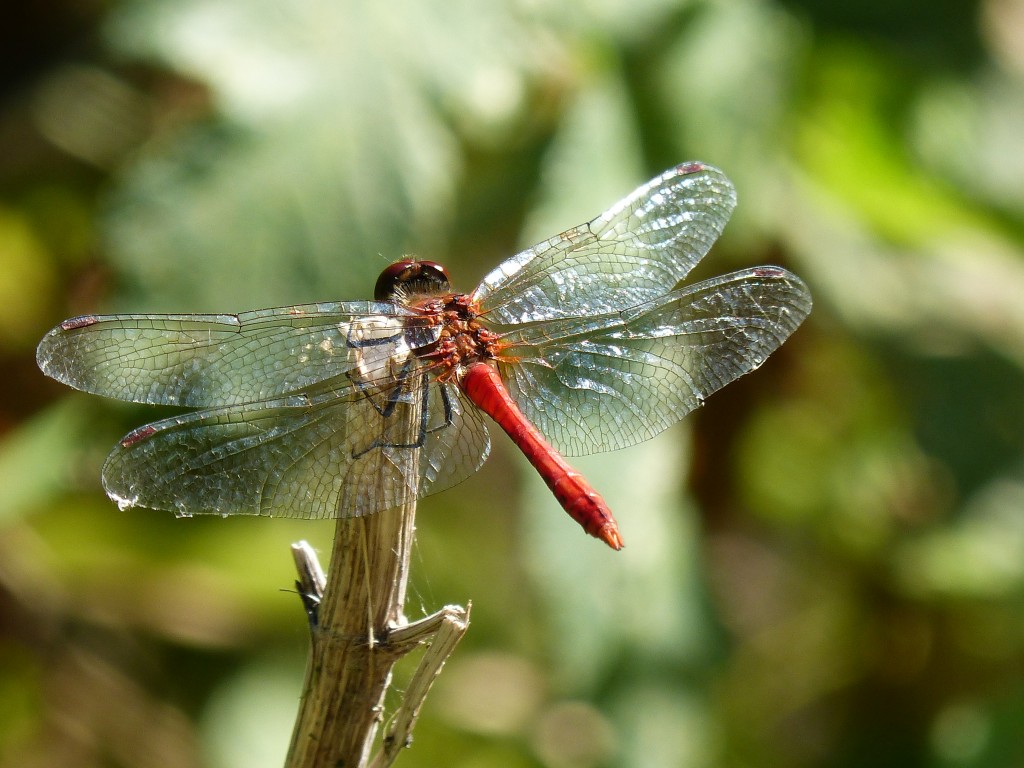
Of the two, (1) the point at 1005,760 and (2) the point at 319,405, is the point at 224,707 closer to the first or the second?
(2) the point at 319,405

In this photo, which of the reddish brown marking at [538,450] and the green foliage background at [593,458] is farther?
the green foliage background at [593,458]

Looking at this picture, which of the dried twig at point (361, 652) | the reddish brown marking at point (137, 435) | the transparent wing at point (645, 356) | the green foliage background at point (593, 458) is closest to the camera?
the dried twig at point (361, 652)

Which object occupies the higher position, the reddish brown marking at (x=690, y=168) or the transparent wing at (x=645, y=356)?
the reddish brown marking at (x=690, y=168)

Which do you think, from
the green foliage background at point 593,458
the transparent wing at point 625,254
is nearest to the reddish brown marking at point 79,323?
the green foliage background at point 593,458

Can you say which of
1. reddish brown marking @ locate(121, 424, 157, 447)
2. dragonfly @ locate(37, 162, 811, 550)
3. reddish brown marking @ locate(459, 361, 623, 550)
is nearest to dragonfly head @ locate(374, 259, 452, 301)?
dragonfly @ locate(37, 162, 811, 550)

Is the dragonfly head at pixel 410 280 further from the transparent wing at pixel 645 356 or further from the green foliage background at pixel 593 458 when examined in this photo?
the green foliage background at pixel 593 458
